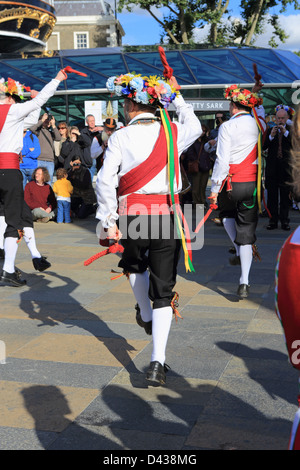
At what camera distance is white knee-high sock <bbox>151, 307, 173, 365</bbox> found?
12.9 ft

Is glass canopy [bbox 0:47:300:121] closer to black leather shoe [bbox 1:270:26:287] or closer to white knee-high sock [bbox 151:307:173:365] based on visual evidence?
black leather shoe [bbox 1:270:26:287]

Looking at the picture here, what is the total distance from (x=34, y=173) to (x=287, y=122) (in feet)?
14.3

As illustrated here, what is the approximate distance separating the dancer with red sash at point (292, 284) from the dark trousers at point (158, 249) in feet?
6.68

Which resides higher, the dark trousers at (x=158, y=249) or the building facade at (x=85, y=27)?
the building facade at (x=85, y=27)

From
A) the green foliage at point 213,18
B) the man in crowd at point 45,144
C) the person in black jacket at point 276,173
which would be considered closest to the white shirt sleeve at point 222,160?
the person in black jacket at point 276,173

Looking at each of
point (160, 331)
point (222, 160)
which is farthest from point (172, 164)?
point (222, 160)

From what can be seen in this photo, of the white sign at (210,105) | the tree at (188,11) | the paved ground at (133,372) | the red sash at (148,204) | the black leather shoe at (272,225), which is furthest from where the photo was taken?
the tree at (188,11)

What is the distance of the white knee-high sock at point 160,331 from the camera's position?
3934mm

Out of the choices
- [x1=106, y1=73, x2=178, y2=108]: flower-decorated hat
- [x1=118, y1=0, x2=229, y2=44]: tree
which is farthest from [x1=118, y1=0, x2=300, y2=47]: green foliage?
[x1=106, y1=73, x2=178, y2=108]: flower-decorated hat

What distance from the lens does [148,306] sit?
14.0ft

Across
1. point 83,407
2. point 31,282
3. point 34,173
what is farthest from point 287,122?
point 83,407

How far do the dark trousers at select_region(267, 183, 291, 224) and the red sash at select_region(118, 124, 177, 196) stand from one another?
7058 millimetres

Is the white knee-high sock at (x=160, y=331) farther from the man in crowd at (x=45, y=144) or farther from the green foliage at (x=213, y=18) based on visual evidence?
the green foliage at (x=213, y=18)
